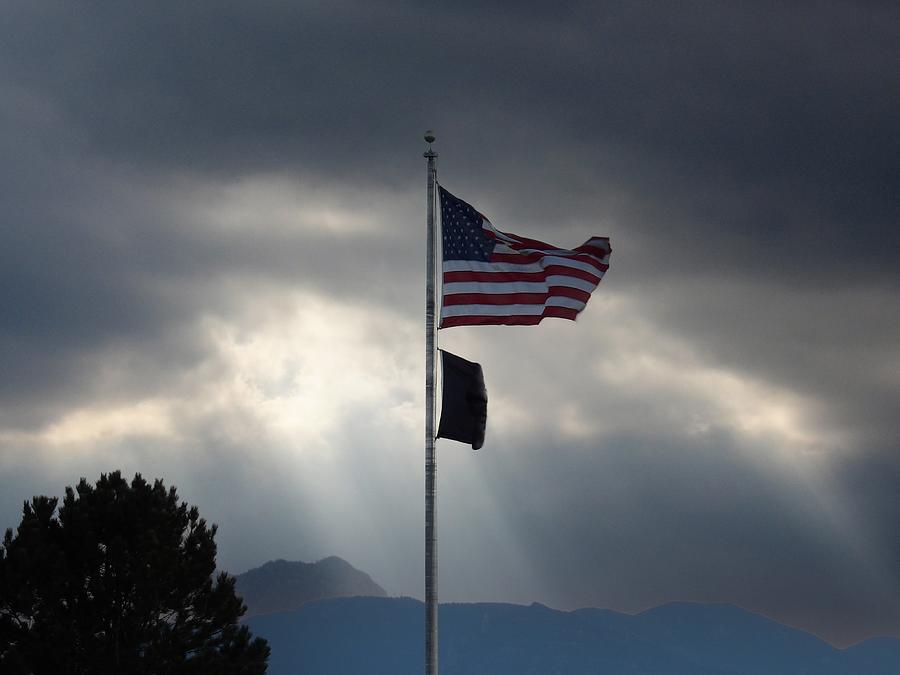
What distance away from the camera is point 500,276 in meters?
25.3

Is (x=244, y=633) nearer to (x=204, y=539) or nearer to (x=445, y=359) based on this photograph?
(x=204, y=539)

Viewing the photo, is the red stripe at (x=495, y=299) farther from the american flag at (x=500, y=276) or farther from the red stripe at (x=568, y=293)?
the red stripe at (x=568, y=293)

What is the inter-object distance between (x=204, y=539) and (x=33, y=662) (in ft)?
24.1

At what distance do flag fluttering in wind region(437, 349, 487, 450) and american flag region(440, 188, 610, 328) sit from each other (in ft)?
3.18

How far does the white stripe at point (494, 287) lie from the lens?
25.1 metres

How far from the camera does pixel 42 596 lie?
40.0 metres

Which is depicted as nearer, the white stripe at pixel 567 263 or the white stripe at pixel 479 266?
the white stripe at pixel 479 266

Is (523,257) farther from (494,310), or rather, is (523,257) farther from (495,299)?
(494,310)

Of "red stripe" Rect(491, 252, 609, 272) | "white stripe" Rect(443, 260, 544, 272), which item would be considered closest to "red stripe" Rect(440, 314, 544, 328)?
"white stripe" Rect(443, 260, 544, 272)

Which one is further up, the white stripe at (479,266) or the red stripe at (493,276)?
the white stripe at (479,266)

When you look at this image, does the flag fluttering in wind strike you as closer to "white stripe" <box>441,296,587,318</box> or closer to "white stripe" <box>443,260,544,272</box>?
"white stripe" <box>441,296,587,318</box>

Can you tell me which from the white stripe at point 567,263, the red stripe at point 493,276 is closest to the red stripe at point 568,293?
the red stripe at point 493,276

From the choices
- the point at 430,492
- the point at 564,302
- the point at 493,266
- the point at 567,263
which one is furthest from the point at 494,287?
the point at 430,492

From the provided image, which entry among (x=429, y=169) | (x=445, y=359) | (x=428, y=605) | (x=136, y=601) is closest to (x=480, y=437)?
(x=445, y=359)
